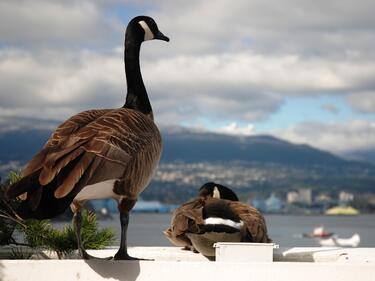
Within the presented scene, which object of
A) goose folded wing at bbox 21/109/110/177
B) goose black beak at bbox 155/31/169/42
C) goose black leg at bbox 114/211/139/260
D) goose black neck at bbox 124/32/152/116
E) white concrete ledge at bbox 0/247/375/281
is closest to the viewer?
goose folded wing at bbox 21/109/110/177

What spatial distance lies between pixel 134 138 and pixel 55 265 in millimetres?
1470

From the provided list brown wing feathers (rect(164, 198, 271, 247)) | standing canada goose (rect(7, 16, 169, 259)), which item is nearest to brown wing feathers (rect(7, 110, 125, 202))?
standing canada goose (rect(7, 16, 169, 259))

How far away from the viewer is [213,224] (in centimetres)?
935

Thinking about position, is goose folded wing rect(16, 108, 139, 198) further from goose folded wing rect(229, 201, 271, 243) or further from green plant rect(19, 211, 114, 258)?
goose folded wing rect(229, 201, 271, 243)

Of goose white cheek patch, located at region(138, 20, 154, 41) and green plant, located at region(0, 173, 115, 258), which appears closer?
green plant, located at region(0, 173, 115, 258)

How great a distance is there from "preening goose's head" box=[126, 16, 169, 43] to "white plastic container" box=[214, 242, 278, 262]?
8.92 ft

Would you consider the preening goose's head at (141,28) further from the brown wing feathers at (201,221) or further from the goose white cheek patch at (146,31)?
the brown wing feathers at (201,221)

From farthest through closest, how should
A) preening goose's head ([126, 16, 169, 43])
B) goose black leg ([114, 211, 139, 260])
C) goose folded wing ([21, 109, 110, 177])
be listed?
preening goose's head ([126, 16, 169, 43]), goose black leg ([114, 211, 139, 260]), goose folded wing ([21, 109, 110, 177])

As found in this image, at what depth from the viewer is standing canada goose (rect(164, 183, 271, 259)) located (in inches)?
369

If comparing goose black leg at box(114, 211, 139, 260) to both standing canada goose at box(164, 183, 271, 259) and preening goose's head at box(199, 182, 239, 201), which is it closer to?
standing canada goose at box(164, 183, 271, 259)

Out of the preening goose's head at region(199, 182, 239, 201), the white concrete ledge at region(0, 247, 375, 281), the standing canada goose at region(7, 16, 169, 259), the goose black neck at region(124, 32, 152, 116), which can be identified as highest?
the goose black neck at region(124, 32, 152, 116)

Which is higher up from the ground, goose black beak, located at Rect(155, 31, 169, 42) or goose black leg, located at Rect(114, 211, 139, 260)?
goose black beak, located at Rect(155, 31, 169, 42)

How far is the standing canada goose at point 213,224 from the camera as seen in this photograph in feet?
30.8

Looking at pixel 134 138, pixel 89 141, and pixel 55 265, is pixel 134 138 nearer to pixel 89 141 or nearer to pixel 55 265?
pixel 89 141
